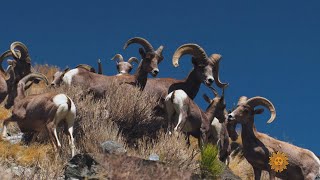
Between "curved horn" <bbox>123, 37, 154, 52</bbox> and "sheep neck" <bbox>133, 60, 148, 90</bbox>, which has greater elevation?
"curved horn" <bbox>123, 37, 154, 52</bbox>

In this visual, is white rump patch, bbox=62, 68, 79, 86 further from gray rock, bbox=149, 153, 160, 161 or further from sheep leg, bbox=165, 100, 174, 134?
gray rock, bbox=149, 153, 160, 161

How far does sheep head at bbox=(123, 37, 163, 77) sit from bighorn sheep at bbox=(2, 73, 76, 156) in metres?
3.52

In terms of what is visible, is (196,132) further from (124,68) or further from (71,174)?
(124,68)

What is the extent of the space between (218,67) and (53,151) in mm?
5434

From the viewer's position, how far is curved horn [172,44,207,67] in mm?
14609

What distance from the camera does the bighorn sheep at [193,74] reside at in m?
14.5

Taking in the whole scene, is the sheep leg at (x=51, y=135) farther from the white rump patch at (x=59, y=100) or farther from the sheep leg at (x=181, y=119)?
the sheep leg at (x=181, y=119)

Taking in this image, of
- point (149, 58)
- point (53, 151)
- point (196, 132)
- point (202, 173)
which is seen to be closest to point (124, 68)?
point (149, 58)

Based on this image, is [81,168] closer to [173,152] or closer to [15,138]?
[173,152]

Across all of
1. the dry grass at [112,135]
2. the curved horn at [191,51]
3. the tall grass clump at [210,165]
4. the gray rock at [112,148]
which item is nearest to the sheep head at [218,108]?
the curved horn at [191,51]

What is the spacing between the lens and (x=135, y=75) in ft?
48.2

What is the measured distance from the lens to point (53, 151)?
1075cm

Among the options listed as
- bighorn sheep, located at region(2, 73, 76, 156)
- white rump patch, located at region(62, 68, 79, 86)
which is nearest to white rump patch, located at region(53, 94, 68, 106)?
bighorn sheep, located at region(2, 73, 76, 156)

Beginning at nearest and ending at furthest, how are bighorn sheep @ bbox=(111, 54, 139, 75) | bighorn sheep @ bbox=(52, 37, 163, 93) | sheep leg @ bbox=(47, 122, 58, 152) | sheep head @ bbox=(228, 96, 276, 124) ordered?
1. sheep leg @ bbox=(47, 122, 58, 152)
2. sheep head @ bbox=(228, 96, 276, 124)
3. bighorn sheep @ bbox=(52, 37, 163, 93)
4. bighorn sheep @ bbox=(111, 54, 139, 75)
